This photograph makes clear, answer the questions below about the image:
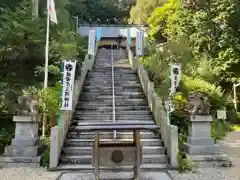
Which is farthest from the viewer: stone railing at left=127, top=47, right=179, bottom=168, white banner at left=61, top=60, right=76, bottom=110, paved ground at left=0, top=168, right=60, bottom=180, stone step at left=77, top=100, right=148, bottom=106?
stone step at left=77, top=100, right=148, bottom=106

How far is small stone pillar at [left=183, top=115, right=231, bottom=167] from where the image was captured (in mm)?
7941

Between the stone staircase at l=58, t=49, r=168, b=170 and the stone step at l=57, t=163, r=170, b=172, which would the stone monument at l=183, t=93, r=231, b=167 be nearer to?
the stone staircase at l=58, t=49, r=168, b=170

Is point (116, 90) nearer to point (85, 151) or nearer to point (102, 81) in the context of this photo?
point (102, 81)

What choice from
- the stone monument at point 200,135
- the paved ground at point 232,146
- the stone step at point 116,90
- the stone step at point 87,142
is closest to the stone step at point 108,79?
the stone step at point 116,90

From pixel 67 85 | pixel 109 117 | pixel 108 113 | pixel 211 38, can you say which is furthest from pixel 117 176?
pixel 211 38

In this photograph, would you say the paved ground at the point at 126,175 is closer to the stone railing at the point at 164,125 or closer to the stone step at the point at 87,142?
the stone railing at the point at 164,125

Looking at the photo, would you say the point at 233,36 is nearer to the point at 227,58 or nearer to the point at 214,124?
the point at 227,58

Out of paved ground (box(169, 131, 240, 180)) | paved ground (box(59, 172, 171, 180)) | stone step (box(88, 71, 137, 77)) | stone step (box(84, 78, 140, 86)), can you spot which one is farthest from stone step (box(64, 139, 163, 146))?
stone step (box(88, 71, 137, 77))

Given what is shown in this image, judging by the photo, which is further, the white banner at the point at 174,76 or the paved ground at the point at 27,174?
the white banner at the point at 174,76

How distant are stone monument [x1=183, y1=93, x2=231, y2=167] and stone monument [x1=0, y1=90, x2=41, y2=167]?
4160mm

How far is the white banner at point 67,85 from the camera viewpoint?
27.8 feet

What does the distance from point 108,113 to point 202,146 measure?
12.8ft

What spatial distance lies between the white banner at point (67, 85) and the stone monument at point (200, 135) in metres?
3.40

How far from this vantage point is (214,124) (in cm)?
1352
